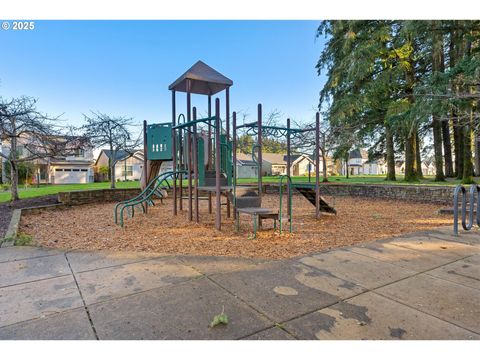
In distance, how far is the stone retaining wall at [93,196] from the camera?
394 inches

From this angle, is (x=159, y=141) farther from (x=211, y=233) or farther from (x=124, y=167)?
(x=124, y=167)

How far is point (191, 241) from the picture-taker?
16.1ft

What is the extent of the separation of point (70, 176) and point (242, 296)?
3333 centimetres

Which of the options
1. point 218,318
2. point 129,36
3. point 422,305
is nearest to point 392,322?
point 422,305

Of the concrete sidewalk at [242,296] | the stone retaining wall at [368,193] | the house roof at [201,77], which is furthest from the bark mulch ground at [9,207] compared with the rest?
the house roof at [201,77]

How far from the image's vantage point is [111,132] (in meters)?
16.9

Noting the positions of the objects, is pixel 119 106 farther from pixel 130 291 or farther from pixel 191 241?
pixel 130 291

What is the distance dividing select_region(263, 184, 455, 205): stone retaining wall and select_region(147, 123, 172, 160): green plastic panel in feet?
26.6

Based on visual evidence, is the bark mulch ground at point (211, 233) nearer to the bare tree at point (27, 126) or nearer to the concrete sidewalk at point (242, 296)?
the concrete sidewalk at point (242, 296)

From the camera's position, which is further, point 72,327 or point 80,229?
point 80,229

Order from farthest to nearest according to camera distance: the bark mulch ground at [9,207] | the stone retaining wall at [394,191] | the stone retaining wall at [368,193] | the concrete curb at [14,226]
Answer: the stone retaining wall at [394,191] < the stone retaining wall at [368,193] < the bark mulch ground at [9,207] < the concrete curb at [14,226]

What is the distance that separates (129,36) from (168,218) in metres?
4.71

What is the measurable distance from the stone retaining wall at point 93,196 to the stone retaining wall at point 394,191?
7.14m

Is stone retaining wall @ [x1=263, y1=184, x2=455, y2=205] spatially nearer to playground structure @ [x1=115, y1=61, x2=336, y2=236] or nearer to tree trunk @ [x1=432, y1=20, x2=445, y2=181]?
tree trunk @ [x1=432, y1=20, x2=445, y2=181]
